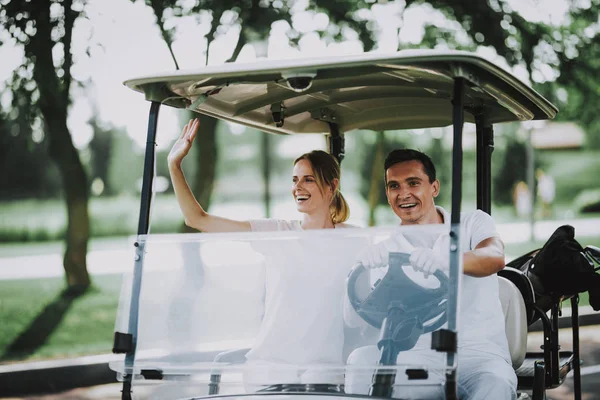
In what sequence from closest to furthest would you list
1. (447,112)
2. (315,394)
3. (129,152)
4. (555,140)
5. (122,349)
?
(315,394) → (122,349) → (447,112) → (129,152) → (555,140)

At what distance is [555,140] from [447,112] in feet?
117

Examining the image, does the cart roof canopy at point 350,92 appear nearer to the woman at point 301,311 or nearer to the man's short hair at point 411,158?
the man's short hair at point 411,158

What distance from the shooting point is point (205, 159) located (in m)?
8.89

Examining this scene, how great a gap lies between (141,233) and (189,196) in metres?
0.57

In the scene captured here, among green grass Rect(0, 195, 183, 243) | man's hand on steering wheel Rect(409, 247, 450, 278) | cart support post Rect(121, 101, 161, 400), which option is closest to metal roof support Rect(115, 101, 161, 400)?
cart support post Rect(121, 101, 161, 400)

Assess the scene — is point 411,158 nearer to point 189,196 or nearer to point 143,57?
point 189,196

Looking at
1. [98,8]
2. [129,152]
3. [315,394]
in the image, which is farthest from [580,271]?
[129,152]

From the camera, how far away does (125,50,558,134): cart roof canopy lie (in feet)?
8.43

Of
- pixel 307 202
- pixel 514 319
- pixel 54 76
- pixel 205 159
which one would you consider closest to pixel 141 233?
pixel 307 202

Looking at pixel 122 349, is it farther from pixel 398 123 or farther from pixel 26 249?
pixel 26 249

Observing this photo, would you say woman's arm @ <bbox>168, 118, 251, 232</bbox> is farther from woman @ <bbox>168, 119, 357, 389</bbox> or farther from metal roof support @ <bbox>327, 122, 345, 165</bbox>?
metal roof support @ <bbox>327, 122, 345, 165</bbox>

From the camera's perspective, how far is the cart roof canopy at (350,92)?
101 inches

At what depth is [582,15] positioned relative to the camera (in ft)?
28.0

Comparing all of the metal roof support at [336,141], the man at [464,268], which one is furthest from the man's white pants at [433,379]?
the metal roof support at [336,141]
